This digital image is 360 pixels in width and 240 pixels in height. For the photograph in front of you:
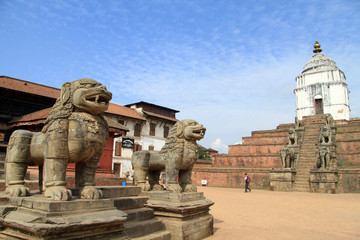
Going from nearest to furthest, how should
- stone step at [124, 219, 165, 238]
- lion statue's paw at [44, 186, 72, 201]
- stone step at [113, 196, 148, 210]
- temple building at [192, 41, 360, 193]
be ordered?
lion statue's paw at [44, 186, 72, 201], stone step at [124, 219, 165, 238], stone step at [113, 196, 148, 210], temple building at [192, 41, 360, 193]

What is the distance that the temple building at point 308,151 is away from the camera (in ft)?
59.2

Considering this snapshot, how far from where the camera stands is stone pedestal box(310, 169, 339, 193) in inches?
667

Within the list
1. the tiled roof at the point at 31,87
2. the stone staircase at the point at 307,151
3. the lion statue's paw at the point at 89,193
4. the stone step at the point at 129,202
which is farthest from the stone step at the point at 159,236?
the stone staircase at the point at 307,151

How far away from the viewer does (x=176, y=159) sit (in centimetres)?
586

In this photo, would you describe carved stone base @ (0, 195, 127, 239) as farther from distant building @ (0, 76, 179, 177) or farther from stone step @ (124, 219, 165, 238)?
distant building @ (0, 76, 179, 177)

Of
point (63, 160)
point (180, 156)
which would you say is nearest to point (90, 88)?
point (63, 160)

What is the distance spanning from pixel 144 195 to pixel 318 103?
33.9 metres

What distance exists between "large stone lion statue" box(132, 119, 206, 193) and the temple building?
14.3m

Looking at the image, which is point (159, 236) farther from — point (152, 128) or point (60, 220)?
point (152, 128)

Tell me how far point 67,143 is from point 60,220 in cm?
104

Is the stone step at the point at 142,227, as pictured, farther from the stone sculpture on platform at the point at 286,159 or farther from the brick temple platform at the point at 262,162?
the brick temple platform at the point at 262,162

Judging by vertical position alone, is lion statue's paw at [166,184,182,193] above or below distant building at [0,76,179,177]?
below

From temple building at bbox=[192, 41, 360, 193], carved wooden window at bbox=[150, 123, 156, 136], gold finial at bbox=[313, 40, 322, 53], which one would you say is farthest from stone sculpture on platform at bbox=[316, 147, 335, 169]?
gold finial at bbox=[313, 40, 322, 53]

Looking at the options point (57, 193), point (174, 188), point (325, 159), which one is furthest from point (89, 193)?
point (325, 159)
